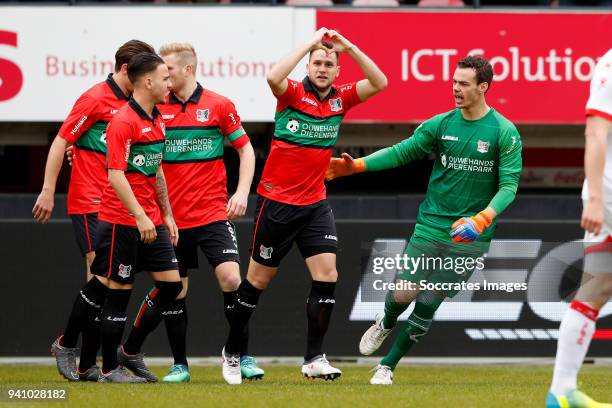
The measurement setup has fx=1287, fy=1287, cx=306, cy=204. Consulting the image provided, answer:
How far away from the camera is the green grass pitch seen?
24.1ft

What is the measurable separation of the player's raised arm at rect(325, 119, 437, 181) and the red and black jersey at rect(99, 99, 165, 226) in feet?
4.05

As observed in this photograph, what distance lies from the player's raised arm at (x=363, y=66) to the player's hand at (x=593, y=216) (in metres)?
2.81

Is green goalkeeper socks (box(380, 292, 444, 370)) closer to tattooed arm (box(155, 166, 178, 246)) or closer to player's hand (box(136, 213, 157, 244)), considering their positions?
tattooed arm (box(155, 166, 178, 246))

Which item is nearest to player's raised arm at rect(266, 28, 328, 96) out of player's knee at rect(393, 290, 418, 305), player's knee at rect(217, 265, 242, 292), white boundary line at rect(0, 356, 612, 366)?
player's knee at rect(217, 265, 242, 292)

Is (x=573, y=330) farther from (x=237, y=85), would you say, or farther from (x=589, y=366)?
(x=237, y=85)

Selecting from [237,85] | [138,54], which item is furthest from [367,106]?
[138,54]

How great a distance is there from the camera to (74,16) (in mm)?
13469

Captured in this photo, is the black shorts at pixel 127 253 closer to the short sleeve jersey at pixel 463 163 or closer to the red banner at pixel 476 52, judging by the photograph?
the short sleeve jersey at pixel 463 163

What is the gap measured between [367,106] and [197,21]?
2013 mm

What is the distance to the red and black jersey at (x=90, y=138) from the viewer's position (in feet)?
30.3

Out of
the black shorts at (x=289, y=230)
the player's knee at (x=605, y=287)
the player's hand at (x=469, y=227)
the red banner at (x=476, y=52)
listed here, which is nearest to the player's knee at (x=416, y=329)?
the black shorts at (x=289, y=230)

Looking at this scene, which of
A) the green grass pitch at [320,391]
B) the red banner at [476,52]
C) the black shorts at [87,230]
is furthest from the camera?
the red banner at [476,52]

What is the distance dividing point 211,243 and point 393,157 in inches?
56.4

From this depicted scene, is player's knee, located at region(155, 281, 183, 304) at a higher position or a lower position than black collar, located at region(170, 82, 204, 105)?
lower
